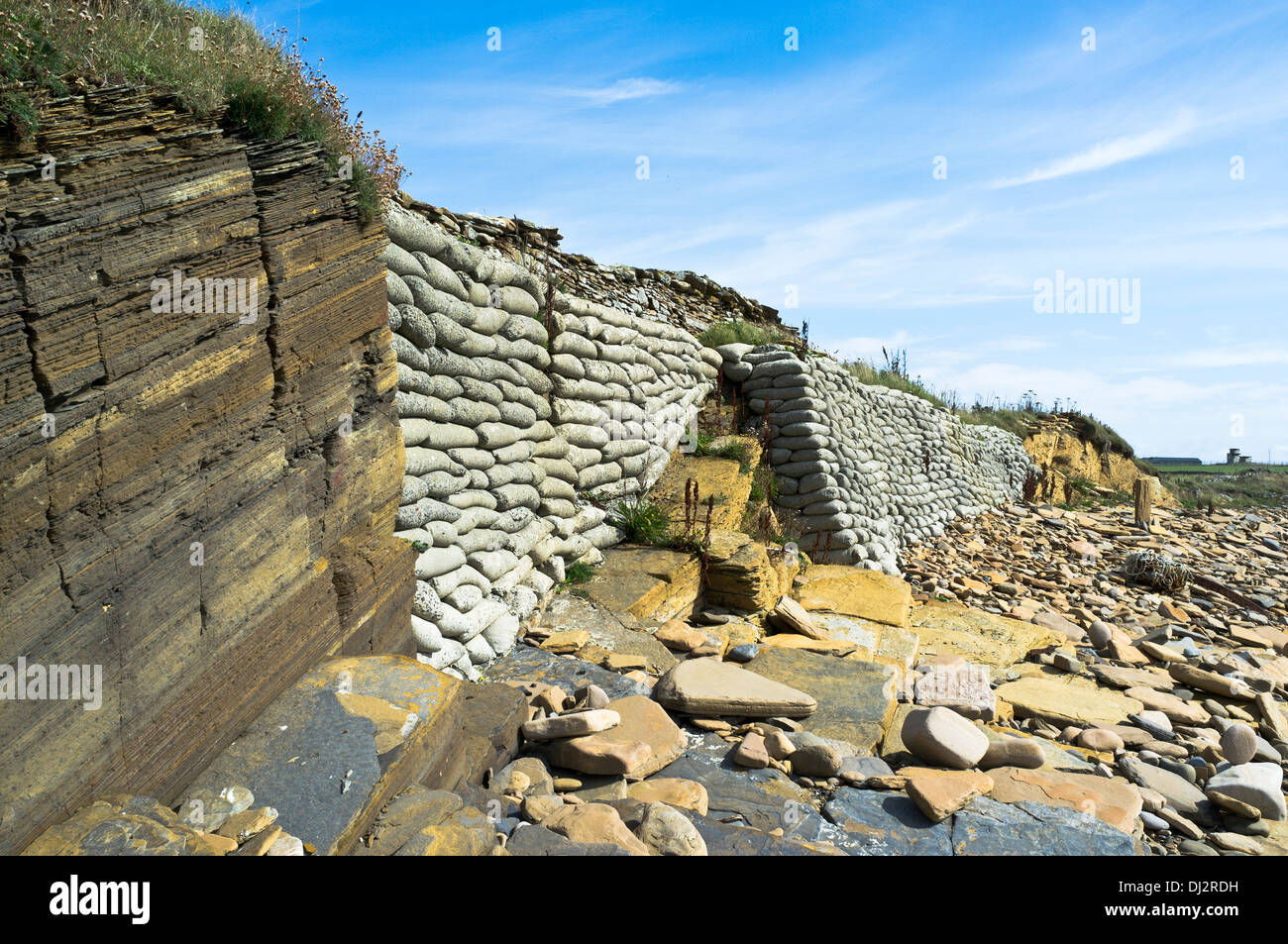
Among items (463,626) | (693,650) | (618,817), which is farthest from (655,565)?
(618,817)

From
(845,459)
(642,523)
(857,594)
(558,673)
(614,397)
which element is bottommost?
(857,594)

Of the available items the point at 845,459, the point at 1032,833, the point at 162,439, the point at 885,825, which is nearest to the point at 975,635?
the point at 845,459

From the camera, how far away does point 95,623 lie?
200cm

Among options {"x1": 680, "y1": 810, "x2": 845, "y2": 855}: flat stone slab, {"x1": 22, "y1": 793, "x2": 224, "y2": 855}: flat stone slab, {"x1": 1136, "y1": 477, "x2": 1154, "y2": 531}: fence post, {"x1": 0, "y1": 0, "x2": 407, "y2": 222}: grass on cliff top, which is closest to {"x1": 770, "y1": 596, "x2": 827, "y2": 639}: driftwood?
{"x1": 680, "y1": 810, "x2": 845, "y2": 855}: flat stone slab

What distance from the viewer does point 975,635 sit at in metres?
6.50

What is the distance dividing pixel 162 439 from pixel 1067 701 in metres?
5.06

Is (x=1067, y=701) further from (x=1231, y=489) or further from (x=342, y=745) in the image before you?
(x=1231, y=489)

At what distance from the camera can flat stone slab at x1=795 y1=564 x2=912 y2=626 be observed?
6340 mm

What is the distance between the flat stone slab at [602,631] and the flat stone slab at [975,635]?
2.32m

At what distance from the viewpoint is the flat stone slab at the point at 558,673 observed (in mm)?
3844

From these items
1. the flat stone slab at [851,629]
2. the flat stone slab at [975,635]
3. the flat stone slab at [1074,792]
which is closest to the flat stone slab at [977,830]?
the flat stone slab at [1074,792]

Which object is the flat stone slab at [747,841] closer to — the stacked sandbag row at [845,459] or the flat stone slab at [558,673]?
the flat stone slab at [558,673]

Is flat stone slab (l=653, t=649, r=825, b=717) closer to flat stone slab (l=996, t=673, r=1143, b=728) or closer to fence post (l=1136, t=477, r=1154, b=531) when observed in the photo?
flat stone slab (l=996, t=673, r=1143, b=728)
